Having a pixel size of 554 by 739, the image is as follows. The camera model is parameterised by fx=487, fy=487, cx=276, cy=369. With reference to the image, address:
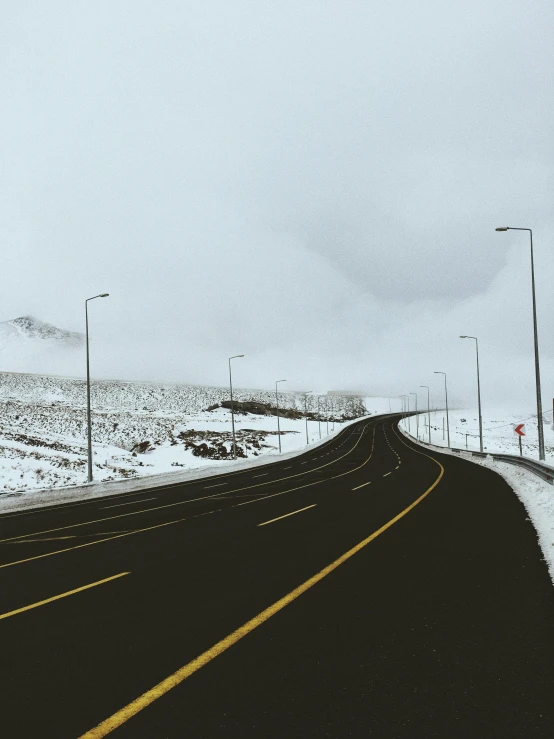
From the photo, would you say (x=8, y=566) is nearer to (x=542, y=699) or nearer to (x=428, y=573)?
(x=428, y=573)

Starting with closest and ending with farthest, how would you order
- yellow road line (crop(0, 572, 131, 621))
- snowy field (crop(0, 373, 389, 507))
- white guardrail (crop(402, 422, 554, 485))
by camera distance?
1. yellow road line (crop(0, 572, 131, 621))
2. white guardrail (crop(402, 422, 554, 485))
3. snowy field (crop(0, 373, 389, 507))

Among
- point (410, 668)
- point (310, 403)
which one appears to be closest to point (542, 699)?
point (410, 668)

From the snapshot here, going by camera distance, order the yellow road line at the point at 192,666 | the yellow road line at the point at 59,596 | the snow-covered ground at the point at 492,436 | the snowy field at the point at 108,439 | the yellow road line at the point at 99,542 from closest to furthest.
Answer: the yellow road line at the point at 192,666 → the yellow road line at the point at 59,596 → the yellow road line at the point at 99,542 → the snowy field at the point at 108,439 → the snow-covered ground at the point at 492,436

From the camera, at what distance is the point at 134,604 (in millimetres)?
6059

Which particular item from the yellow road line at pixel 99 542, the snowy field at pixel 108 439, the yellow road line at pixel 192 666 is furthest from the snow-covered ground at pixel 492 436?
the yellow road line at pixel 192 666

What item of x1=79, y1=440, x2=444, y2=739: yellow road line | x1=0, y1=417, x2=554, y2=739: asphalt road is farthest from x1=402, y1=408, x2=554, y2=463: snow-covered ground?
x1=79, y1=440, x2=444, y2=739: yellow road line

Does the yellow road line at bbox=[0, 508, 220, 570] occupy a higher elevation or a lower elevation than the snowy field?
higher

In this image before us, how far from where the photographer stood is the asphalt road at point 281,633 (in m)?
3.52

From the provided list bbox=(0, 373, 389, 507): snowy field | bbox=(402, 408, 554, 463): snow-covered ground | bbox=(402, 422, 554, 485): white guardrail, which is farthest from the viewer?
bbox=(402, 408, 554, 463): snow-covered ground

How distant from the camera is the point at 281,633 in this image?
5.02 meters

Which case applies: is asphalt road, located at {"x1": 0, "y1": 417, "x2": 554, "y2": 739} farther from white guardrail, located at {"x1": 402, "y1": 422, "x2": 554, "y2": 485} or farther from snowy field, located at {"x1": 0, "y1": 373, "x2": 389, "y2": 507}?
snowy field, located at {"x1": 0, "y1": 373, "x2": 389, "y2": 507}

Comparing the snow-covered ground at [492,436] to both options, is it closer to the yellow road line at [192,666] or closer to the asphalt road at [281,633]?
the asphalt road at [281,633]

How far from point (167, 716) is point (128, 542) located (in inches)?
281

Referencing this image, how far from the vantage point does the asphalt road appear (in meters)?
3.52
